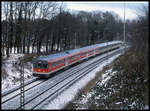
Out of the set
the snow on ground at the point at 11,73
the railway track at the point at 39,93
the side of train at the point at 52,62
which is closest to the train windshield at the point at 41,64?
the side of train at the point at 52,62

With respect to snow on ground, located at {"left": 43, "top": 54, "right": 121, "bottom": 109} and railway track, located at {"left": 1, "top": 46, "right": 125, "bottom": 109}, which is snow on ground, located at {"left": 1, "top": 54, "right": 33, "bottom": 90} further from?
snow on ground, located at {"left": 43, "top": 54, "right": 121, "bottom": 109}

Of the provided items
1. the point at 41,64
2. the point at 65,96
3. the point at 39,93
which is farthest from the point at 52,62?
the point at 65,96

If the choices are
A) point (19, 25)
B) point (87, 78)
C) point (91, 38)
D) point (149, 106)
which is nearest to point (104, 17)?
Answer: point (91, 38)

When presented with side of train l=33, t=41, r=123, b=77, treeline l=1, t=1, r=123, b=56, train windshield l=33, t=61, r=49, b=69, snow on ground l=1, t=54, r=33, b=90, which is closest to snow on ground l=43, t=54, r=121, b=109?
side of train l=33, t=41, r=123, b=77

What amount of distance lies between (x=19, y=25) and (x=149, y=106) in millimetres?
21559

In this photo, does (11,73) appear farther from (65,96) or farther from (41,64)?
(65,96)

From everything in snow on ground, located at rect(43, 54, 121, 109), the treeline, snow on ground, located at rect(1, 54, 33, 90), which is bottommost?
snow on ground, located at rect(43, 54, 121, 109)

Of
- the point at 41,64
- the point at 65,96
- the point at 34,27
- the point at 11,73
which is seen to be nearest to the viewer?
the point at 65,96

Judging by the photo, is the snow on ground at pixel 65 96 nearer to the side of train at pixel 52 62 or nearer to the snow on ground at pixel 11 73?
the side of train at pixel 52 62

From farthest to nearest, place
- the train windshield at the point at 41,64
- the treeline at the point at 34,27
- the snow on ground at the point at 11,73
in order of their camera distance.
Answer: the treeline at the point at 34,27 < the train windshield at the point at 41,64 < the snow on ground at the point at 11,73

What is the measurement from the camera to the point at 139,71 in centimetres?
1443

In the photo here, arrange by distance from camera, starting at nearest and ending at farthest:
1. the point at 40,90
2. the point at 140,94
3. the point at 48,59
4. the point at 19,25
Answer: the point at 140,94, the point at 40,90, the point at 48,59, the point at 19,25

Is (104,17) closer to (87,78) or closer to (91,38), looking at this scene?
(91,38)

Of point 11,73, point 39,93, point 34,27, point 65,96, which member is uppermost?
point 34,27
